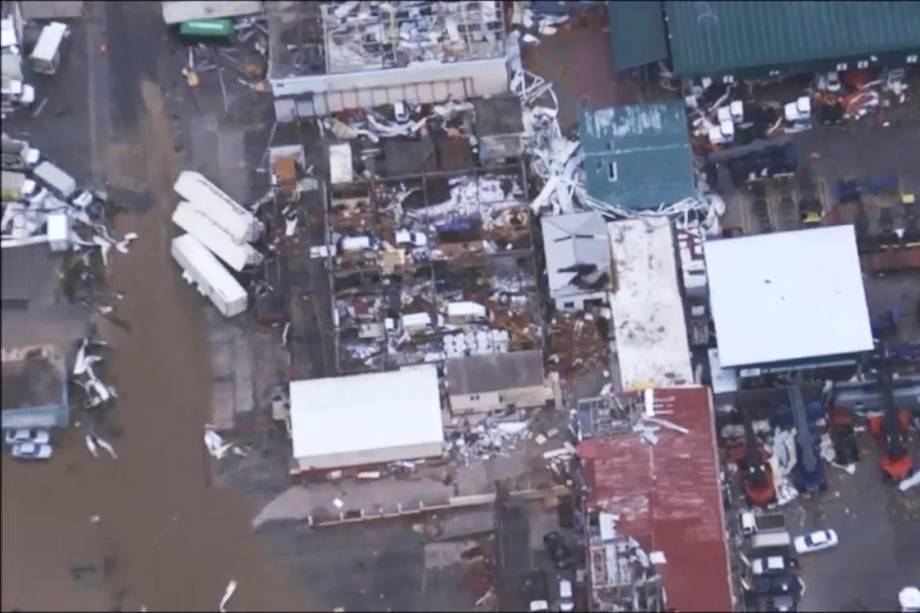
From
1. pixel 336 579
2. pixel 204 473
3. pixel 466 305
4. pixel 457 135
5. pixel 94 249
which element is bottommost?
pixel 336 579

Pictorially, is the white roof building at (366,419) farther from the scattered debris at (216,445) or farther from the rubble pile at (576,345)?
the rubble pile at (576,345)

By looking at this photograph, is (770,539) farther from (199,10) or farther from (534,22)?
(199,10)

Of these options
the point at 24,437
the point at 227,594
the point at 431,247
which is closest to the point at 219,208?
the point at 431,247

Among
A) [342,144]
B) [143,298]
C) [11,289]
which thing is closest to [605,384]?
[342,144]

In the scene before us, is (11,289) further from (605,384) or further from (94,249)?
(605,384)

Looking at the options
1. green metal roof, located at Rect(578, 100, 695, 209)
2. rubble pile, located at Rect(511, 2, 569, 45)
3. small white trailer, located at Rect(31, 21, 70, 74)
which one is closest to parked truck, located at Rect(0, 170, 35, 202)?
small white trailer, located at Rect(31, 21, 70, 74)

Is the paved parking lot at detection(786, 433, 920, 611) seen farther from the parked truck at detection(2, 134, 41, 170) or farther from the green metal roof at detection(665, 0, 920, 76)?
the parked truck at detection(2, 134, 41, 170)

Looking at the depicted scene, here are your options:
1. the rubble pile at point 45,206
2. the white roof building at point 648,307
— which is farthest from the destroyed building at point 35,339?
the white roof building at point 648,307
